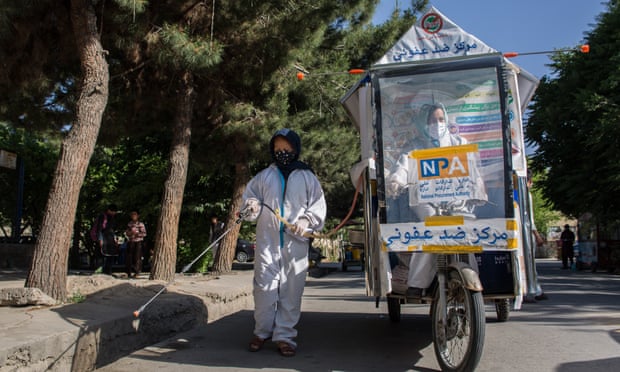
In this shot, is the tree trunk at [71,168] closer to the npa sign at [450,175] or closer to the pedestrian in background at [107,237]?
the npa sign at [450,175]

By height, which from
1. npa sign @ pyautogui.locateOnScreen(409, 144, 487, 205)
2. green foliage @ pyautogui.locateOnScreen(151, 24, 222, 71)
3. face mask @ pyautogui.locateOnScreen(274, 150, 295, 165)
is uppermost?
green foliage @ pyautogui.locateOnScreen(151, 24, 222, 71)

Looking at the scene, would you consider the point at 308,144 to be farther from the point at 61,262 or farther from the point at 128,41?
the point at 61,262

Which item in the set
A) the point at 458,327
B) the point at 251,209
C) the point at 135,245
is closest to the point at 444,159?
the point at 458,327

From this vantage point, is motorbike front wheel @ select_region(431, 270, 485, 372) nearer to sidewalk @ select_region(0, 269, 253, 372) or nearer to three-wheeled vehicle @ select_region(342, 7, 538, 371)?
three-wheeled vehicle @ select_region(342, 7, 538, 371)

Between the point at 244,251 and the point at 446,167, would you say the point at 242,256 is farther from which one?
the point at 446,167

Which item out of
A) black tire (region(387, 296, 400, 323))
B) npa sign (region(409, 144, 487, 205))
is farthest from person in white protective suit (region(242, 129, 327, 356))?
black tire (region(387, 296, 400, 323))

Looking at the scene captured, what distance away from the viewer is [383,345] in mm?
5344

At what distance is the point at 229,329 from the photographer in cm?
625

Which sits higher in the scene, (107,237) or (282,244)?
(107,237)

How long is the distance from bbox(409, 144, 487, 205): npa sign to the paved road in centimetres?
138

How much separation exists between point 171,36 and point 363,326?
228 inches

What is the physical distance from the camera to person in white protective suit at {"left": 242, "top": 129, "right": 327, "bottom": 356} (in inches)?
195

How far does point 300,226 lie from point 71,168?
11.4ft

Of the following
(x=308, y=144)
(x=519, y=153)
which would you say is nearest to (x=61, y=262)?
(x=519, y=153)
